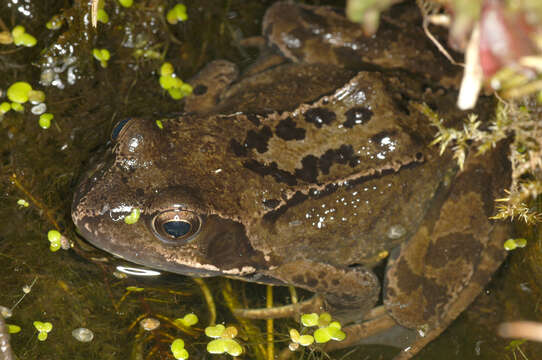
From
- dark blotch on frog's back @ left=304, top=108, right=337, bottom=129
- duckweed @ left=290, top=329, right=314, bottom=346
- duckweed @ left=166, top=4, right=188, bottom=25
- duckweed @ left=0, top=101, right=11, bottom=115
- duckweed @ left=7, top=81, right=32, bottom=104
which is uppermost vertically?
duckweed @ left=166, top=4, right=188, bottom=25

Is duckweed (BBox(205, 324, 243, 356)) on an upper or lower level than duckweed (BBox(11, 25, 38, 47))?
lower

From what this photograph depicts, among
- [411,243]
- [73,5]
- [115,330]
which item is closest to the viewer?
[115,330]

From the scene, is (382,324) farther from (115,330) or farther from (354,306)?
(115,330)

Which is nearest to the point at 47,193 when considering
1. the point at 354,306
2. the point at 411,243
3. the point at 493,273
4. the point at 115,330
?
the point at 115,330

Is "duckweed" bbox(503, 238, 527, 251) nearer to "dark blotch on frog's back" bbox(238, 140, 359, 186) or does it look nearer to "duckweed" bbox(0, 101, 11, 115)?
"dark blotch on frog's back" bbox(238, 140, 359, 186)

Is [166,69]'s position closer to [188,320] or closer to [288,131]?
[288,131]

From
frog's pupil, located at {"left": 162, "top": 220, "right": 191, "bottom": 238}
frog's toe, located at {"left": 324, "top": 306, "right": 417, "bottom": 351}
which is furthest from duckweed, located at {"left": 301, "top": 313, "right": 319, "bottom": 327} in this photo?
frog's pupil, located at {"left": 162, "top": 220, "right": 191, "bottom": 238}

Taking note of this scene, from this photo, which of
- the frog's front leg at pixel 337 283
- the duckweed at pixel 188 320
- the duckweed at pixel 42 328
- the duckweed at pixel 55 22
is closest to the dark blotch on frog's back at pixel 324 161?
the frog's front leg at pixel 337 283

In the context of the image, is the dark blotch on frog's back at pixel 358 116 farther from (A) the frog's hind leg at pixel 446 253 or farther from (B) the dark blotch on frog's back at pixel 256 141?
(A) the frog's hind leg at pixel 446 253
